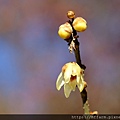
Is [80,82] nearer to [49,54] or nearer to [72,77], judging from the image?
[72,77]

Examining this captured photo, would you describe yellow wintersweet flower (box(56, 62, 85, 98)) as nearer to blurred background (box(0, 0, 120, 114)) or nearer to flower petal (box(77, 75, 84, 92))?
flower petal (box(77, 75, 84, 92))

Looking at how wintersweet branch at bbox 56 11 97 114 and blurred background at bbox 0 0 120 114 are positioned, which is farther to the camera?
blurred background at bbox 0 0 120 114

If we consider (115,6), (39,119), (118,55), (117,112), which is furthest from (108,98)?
(115,6)

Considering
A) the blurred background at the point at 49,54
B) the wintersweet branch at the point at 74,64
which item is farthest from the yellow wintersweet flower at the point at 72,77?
the blurred background at the point at 49,54

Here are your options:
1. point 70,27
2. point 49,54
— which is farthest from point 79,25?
point 49,54

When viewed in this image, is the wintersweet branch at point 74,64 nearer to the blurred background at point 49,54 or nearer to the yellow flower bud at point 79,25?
the yellow flower bud at point 79,25

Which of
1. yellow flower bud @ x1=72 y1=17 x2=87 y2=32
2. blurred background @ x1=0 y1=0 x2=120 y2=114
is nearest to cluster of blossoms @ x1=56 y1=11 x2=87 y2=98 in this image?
yellow flower bud @ x1=72 y1=17 x2=87 y2=32

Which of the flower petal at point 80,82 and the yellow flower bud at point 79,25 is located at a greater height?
the yellow flower bud at point 79,25

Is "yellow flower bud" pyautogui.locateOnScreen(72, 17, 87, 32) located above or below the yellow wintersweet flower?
above

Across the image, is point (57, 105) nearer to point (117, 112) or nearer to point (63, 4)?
point (117, 112)
